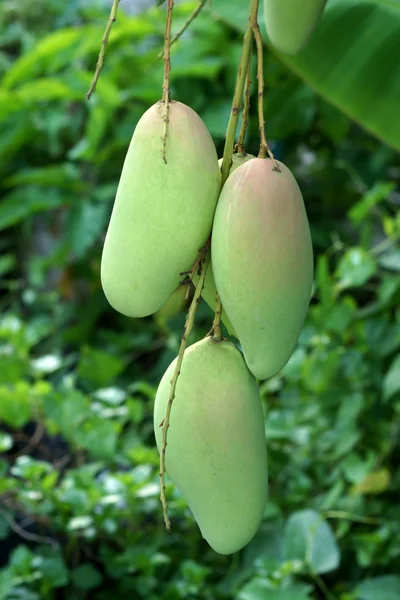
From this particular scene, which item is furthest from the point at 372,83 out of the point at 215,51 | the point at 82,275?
the point at 82,275

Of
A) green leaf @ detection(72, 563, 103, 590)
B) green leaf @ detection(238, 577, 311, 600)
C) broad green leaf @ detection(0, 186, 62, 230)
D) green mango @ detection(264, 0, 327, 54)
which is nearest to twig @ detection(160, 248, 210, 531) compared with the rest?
green mango @ detection(264, 0, 327, 54)

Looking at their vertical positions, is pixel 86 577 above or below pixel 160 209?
below

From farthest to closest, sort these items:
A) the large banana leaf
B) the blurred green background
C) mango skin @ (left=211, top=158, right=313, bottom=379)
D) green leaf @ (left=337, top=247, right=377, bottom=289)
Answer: green leaf @ (left=337, top=247, right=377, bottom=289), the blurred green background, the large banana leaf, mango skin @ (left=211, top=158, right=313, bottom=379)

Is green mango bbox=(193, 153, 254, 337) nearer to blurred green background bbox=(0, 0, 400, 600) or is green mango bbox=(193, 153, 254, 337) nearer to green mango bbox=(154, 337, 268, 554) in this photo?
green mango bbox=(154, 337, 268, 554)

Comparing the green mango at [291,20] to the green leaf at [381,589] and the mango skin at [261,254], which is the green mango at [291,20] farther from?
the green leaf at [381,589]

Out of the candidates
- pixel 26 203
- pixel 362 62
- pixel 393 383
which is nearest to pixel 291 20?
pixel 362 62

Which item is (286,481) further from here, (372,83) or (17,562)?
(372,83)

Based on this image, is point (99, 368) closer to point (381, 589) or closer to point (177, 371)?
point (381, 589)
